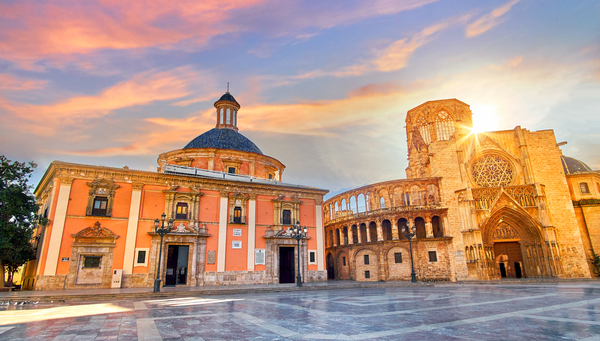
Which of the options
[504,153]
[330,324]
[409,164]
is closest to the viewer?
[330,324]

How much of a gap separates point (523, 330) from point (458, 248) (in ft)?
80.8

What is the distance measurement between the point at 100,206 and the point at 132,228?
2.40 metres

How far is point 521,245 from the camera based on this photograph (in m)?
30.4

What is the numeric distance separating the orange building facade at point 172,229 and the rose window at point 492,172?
17.0 meters

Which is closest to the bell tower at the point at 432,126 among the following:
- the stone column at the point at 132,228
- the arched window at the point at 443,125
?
the arched window at the point at 443,125

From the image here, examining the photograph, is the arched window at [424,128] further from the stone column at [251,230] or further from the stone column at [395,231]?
the stone column at [251,230]

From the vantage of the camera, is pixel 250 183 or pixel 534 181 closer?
pixel 250 183

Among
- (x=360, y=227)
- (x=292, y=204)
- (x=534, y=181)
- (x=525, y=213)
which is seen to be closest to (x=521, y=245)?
(x=525, y=213)

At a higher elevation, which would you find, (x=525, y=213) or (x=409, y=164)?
(x=409, y=164)

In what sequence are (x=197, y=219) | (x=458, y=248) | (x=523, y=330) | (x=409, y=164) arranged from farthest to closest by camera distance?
(x=409, y=164) → (x=458, y=248) → (x=197, y=219) → (x=523, y=330)

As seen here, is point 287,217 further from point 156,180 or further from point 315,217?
point 156,180

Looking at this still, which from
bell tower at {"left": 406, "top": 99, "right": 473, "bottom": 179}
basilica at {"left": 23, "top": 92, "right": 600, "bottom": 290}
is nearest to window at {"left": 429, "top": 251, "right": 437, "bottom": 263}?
basilica at {"left": 23, "top": 92, "right": 600, "bottom": 290}

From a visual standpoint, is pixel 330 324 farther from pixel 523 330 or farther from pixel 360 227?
pixel 360 227

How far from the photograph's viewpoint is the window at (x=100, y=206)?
66.1ft
